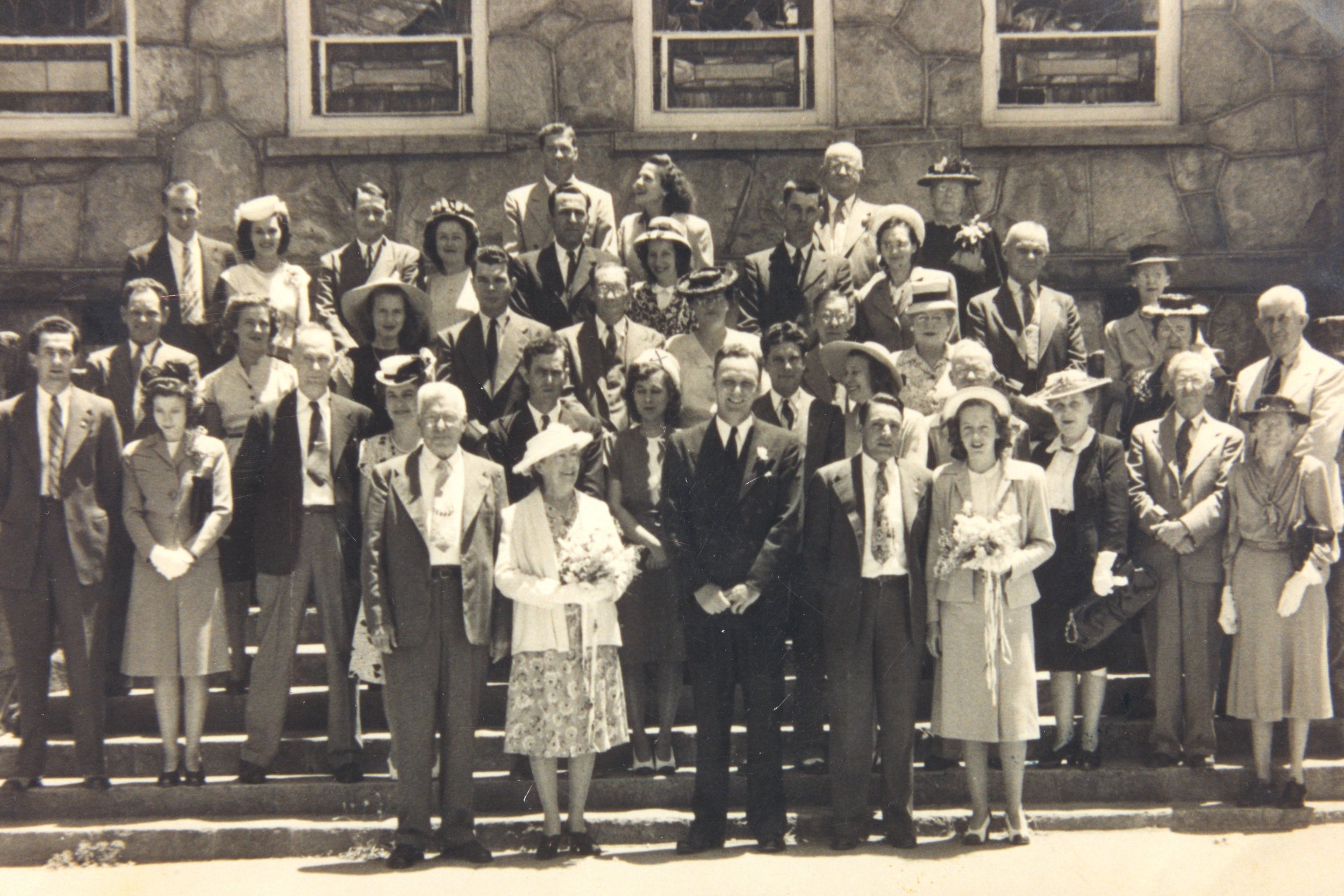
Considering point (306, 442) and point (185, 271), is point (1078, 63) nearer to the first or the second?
point (306, 442)

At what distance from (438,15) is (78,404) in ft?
12.7

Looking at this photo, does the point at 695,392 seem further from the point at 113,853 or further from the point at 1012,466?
the point at 113,853

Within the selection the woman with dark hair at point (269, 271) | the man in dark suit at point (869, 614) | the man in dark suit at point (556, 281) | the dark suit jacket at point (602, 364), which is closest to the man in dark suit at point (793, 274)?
the dark suit jacket at point (602, 364)

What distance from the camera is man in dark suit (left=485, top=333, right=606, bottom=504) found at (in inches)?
248

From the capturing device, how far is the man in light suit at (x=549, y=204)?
785cm

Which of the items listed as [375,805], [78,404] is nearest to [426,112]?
[78,404]

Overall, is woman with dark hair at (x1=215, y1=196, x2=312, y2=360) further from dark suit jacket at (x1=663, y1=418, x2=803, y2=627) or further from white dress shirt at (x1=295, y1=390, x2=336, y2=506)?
dark suit jacket at (x1=663, y1=418, x2=803, y2=627)

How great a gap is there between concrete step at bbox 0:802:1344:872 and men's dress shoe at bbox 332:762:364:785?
19cm

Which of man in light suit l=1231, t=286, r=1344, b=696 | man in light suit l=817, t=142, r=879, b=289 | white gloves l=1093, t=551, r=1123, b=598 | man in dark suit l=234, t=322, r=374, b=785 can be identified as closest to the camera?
white gloves l=1093, t=551, r=1123, b=598

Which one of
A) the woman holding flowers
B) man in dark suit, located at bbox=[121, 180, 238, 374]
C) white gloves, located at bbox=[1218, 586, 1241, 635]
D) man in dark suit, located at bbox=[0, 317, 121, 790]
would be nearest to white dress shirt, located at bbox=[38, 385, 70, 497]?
man in dark suit, located at bbox=[0, 317, 121, 790]

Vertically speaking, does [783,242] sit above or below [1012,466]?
above

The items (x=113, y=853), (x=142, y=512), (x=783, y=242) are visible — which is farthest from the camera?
(x=783, y=242)

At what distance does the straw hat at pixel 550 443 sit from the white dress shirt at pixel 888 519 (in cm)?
122

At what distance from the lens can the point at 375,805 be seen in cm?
614
